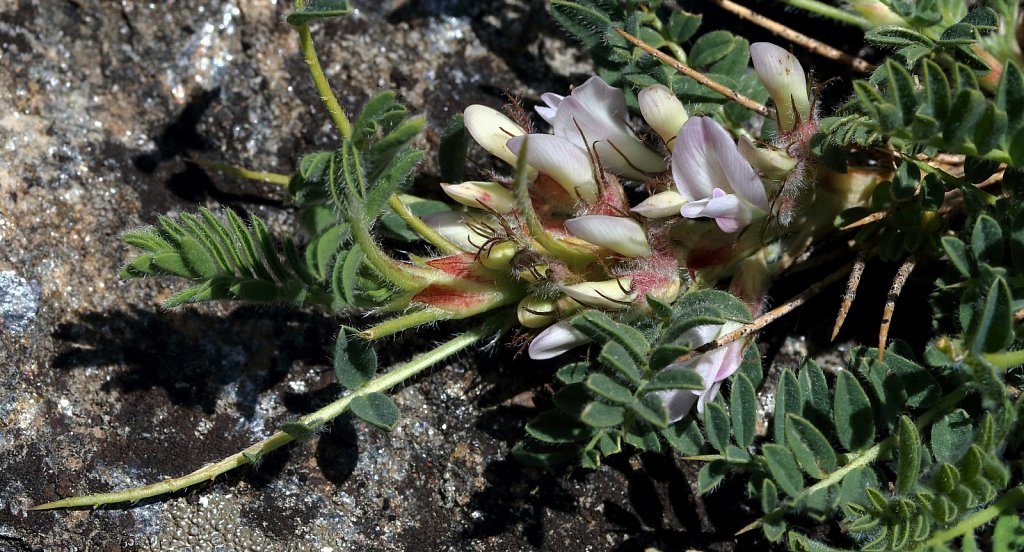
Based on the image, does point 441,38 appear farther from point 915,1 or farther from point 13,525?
point 13,525

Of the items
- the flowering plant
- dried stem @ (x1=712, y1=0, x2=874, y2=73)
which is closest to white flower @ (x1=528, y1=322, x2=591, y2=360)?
the flowering plant

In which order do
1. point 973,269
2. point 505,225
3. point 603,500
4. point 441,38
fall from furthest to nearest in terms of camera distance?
point 441,38
point 603,500
point 505,225
point 973,269

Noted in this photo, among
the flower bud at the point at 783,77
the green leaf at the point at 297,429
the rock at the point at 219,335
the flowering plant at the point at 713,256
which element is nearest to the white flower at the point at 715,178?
the flowering plant at the point at 713,256

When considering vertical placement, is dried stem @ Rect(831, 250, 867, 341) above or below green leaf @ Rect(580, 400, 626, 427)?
below

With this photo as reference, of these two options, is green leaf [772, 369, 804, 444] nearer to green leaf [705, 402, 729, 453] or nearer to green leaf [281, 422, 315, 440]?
green leaf [705, 402, 729, 453]

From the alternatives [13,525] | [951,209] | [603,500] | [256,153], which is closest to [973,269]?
[951,209]
